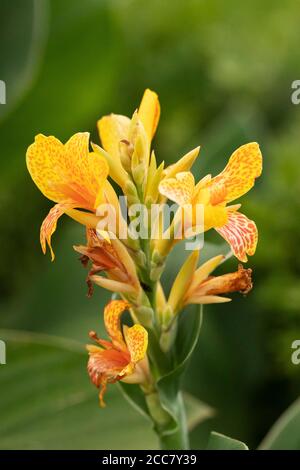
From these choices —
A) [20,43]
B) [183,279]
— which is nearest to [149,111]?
[183,279]

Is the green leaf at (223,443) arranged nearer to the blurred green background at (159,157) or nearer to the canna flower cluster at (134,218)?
the canna flower cluster at (134,218)

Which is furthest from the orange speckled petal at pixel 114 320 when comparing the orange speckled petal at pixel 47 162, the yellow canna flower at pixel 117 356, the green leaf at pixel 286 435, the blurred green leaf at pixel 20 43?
the blurred green leaf at pixel 20 43

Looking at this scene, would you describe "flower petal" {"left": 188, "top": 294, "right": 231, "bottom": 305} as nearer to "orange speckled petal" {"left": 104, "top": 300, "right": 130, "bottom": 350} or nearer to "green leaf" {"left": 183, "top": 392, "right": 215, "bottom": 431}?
"orange speckled petal" {"left": 104, "top": 300, "right": 130, "bottom": 350}

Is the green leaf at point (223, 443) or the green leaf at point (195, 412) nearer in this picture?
the green leaf at point (223, 443)

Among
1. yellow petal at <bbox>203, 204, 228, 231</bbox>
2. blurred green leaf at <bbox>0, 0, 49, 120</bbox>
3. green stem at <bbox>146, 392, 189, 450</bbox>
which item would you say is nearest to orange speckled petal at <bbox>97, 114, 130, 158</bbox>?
yellow petal at <bbox>203, 204, 228, 231</bbox>

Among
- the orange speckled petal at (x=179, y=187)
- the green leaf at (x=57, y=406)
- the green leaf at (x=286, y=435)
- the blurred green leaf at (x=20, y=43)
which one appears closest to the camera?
the orange speckled petal at (x=179, y=187)

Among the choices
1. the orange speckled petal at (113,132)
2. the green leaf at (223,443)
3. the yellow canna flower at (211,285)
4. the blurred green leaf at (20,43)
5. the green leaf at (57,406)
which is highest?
the blurred green leaf at (20,43)

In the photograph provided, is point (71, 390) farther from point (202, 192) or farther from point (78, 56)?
point (78, 56)
